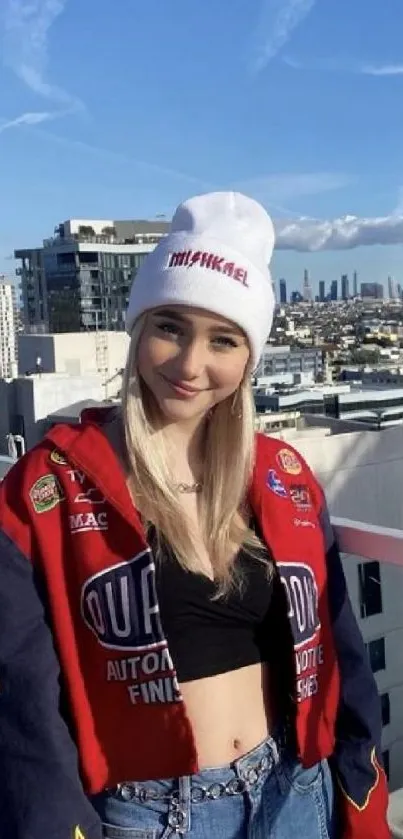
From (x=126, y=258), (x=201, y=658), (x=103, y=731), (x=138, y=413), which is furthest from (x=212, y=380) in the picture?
(x=126, y=258)

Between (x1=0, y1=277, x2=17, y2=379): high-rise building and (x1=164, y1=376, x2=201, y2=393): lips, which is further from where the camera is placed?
(x1=0, y1=277, x2=17, y2=379): high-rise building

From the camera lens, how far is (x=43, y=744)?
108cm

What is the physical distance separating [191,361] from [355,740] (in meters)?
0.57

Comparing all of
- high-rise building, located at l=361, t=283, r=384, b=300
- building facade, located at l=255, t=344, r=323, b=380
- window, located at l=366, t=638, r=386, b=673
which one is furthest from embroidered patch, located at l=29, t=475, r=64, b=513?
high-rise building, located at l=361, t=283, r=384, b=300

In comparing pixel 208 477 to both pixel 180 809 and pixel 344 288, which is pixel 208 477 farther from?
pixel 344 288

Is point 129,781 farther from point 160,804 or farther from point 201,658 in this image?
point 201,658

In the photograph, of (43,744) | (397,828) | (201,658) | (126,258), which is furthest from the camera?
(126,258)

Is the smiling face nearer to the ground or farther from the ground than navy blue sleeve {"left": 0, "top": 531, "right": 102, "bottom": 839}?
farther from the ground

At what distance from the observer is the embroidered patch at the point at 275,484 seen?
1.31 meters

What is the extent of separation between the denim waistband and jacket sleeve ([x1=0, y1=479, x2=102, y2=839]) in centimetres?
8

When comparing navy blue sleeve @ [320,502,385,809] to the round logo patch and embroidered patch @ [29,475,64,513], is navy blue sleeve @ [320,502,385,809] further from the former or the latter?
embroidered patch @ [29,475,64,513]

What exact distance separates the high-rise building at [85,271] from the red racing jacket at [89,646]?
205ft

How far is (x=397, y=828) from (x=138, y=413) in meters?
0.90

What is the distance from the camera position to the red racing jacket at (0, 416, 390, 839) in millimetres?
1080
